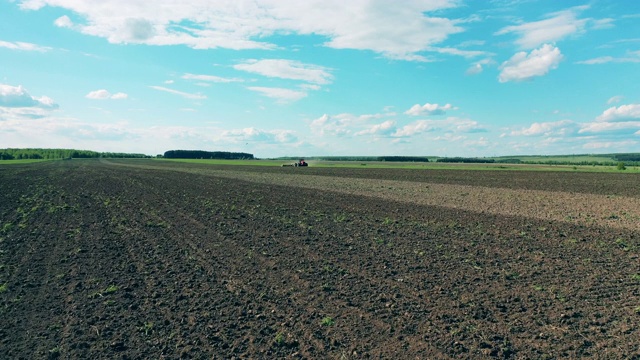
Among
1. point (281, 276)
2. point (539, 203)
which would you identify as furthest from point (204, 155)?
point (281, 276)

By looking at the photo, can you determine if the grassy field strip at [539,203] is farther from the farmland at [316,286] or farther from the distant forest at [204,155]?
the distant forest at [204,155]

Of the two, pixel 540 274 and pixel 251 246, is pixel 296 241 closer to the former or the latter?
pixel 251 246

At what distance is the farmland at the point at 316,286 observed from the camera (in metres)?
7.35

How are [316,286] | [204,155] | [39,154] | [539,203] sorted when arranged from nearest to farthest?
[316,286]
[539,203]
[39,154]
[204,155]

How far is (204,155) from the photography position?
613 feet

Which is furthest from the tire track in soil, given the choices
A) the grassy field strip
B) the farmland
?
the grassy field strip

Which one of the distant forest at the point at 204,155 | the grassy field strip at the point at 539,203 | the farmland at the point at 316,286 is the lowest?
the farmland at the point at 316,286

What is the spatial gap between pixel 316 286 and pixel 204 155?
7226 inches

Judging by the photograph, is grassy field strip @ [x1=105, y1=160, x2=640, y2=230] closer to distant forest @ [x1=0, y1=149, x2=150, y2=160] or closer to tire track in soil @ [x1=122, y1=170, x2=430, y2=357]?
tire track in soil @ [x1=122, y1=170, x2=430, y2=357]

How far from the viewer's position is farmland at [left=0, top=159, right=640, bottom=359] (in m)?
7.35

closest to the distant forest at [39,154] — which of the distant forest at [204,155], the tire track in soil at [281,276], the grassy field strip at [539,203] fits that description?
the distant forest at [204,155]

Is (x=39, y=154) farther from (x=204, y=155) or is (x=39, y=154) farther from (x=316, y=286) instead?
(x=316, y=286)

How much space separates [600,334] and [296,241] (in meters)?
9.07

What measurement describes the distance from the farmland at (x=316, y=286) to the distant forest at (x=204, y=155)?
163082 millimetres
